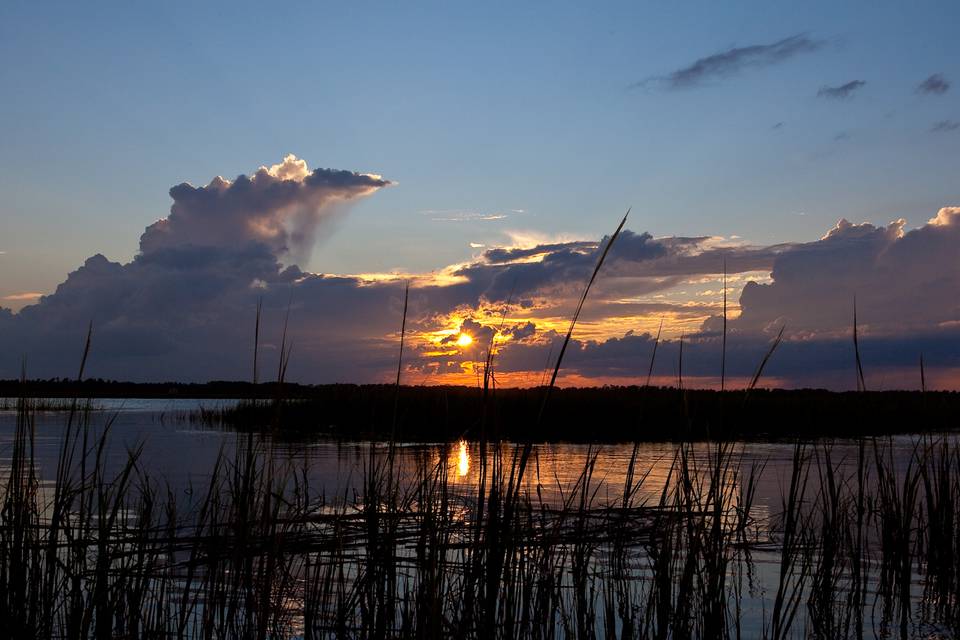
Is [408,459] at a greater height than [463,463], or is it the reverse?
[408,459]

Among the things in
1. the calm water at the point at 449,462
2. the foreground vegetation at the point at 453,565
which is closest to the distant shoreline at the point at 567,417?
the calm water at the point at 449,462

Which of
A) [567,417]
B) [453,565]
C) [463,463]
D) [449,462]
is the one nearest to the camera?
[453,565]

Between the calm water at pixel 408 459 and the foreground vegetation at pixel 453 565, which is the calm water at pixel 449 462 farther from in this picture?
the foreground vegetation at pixel 453 565

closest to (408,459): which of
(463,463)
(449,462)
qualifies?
(449,462)

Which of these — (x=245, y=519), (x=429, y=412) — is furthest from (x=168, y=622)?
(x=429, y=412)

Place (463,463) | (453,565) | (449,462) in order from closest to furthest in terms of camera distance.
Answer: (453,565), (449,462), (463,463)

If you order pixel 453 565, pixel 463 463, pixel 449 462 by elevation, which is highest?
pixel 453 565

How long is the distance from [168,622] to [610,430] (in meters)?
19.6

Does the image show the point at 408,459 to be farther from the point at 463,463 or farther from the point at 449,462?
the point at 463,463

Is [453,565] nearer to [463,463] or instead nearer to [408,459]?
[408,459]

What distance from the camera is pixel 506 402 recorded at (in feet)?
86.6

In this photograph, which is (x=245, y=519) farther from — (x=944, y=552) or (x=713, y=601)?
(x=944, y=552)

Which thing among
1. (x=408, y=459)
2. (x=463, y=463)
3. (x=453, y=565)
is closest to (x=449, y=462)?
(x=408, y=459)

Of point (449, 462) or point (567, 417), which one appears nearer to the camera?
point (449, 462)
